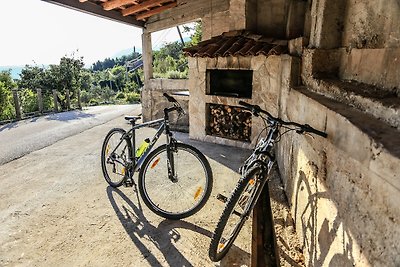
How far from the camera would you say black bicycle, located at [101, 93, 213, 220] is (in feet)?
7.74

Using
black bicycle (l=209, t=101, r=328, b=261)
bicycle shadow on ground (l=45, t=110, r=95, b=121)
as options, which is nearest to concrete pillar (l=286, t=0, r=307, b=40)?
black bicycle (l=209, t=101, r=328, b=261)

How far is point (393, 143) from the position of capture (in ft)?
2.96

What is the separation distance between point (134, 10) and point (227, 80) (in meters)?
3.09

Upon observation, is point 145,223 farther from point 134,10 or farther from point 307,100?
point 134,10

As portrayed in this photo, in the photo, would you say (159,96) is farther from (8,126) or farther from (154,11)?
(8,126)

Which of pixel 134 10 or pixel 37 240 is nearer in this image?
pixel 37 240

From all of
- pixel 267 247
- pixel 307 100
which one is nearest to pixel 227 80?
pixel 307 100

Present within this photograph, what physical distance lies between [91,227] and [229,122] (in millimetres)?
2976

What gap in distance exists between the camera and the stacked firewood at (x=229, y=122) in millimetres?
4430

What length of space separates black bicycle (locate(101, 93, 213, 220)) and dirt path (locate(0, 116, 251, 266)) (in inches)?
5.5

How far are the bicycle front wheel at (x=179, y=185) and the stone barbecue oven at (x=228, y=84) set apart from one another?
5.79 feet

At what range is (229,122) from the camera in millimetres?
4594

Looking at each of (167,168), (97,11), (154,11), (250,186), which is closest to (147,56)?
(154,11)

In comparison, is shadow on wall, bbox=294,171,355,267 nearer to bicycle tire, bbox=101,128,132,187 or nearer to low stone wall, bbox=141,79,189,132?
bicycle tire, bbox=101,128,132,187
